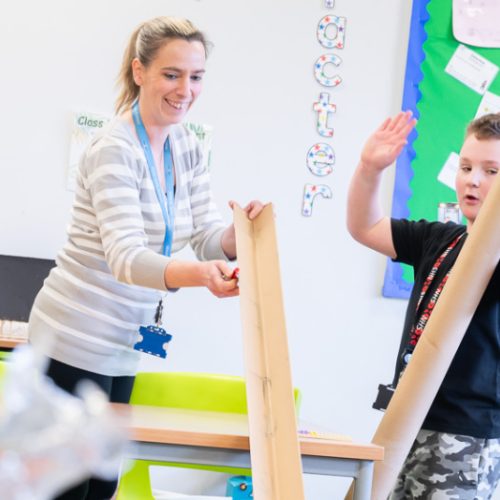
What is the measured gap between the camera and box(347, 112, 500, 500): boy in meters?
1.55

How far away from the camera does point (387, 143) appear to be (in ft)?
6.24

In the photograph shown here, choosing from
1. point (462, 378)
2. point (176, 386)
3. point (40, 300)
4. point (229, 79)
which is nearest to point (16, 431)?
point (462, 378)

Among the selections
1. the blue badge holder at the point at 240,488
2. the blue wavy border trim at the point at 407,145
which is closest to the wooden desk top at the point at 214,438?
the blue badge holder at the point at 240,488

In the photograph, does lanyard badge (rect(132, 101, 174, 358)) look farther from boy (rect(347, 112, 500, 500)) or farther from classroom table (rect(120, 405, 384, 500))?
boy (rect(347, 112, 500, 500))

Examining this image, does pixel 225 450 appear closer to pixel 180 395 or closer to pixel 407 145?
pixel 180 395

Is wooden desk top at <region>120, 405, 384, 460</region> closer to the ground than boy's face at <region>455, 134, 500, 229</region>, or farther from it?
closer to the ground

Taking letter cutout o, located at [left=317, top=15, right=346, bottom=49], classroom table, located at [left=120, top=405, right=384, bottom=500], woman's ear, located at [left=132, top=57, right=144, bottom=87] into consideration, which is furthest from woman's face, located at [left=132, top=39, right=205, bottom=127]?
letter cutout o, located at [left=317, top=15, right=346, bottom=49]

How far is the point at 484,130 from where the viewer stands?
1.78 m

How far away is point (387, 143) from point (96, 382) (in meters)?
0.83

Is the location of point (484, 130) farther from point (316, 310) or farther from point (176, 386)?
point (316, 310)

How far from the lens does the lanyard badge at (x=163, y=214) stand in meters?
1.76

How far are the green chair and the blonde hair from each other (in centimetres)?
78

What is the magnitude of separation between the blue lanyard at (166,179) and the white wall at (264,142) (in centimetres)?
147

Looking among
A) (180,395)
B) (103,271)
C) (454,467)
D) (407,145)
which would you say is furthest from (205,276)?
(407,145)
